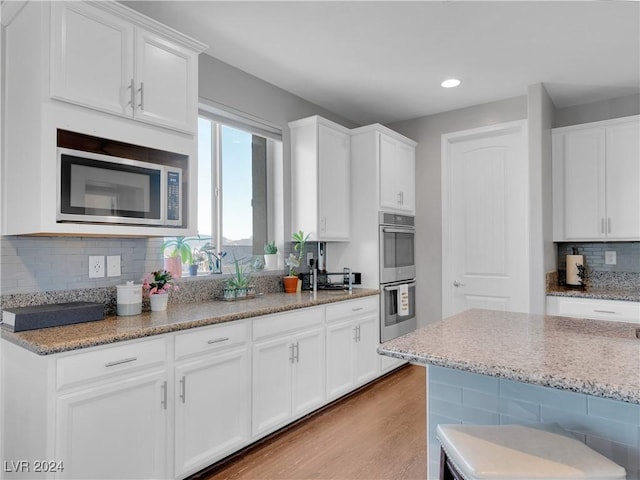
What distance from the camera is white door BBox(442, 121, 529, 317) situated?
12.5ft

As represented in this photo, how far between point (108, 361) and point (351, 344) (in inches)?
77.3

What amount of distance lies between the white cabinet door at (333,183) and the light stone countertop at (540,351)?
5.97 feet

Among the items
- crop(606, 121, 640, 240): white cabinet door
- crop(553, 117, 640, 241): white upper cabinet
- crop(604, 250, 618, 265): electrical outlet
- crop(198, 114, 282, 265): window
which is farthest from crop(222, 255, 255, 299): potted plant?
crop(604, 250, 618, 265): electrical outlet

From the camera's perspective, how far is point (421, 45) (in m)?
2.79

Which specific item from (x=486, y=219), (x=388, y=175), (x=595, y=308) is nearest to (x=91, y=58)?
(x=388, y=175)

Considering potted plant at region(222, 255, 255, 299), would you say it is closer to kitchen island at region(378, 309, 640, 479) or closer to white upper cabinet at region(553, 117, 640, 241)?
kitchen island at region(378, 309, 640, 479)

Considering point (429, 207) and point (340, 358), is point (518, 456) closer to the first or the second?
point (340, 358)

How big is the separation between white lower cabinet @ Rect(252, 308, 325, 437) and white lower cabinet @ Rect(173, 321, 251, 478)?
0.30 ft

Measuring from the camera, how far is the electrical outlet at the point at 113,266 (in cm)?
231

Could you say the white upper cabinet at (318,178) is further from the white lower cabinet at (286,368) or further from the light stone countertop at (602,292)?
the light stone countertop at (602,292)

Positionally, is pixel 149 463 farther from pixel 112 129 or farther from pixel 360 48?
pixel 360 48

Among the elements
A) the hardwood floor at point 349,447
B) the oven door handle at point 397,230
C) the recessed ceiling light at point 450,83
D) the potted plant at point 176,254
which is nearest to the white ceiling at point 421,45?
the recessed ceiling light at point 450,83

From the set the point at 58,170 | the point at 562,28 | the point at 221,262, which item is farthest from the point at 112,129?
the point at 562,28

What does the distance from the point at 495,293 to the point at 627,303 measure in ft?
3.48
